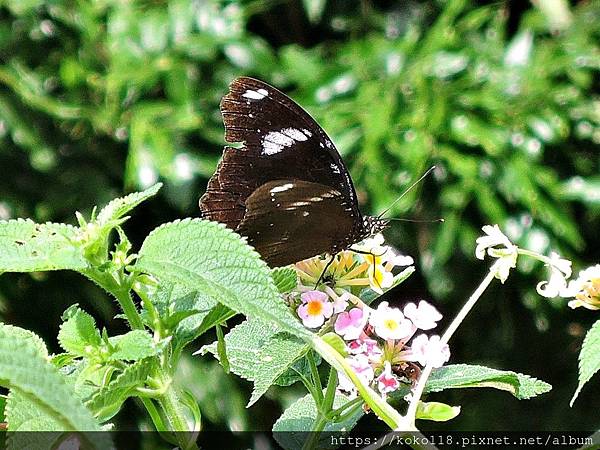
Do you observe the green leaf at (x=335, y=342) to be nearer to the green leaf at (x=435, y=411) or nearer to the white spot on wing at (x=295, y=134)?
the green leaf at (x=435, y=411)

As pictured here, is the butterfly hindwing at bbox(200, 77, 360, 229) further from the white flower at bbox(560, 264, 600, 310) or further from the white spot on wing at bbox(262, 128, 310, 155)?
the white flower at bbox(560, 264, 600, 310)

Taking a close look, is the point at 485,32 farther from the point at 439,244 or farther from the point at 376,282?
the point at 376,282

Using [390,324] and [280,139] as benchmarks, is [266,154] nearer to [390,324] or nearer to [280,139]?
[280,139]

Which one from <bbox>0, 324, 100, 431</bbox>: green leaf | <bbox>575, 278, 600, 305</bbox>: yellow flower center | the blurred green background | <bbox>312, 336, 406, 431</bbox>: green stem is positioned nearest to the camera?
<bbox>0, 324, 100, 431</bbox>: green leaf

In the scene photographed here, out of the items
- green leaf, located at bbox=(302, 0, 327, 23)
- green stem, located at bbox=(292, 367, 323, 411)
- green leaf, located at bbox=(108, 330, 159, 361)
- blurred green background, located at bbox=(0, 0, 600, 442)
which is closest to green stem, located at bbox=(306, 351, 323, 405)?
green stem, located at bbox=(292, 367, 323, 411)

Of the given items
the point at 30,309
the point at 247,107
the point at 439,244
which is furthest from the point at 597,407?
the point at 247,107

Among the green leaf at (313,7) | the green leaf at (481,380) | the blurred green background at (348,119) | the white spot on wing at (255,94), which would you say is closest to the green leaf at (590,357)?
the green leaf at (481,380)
